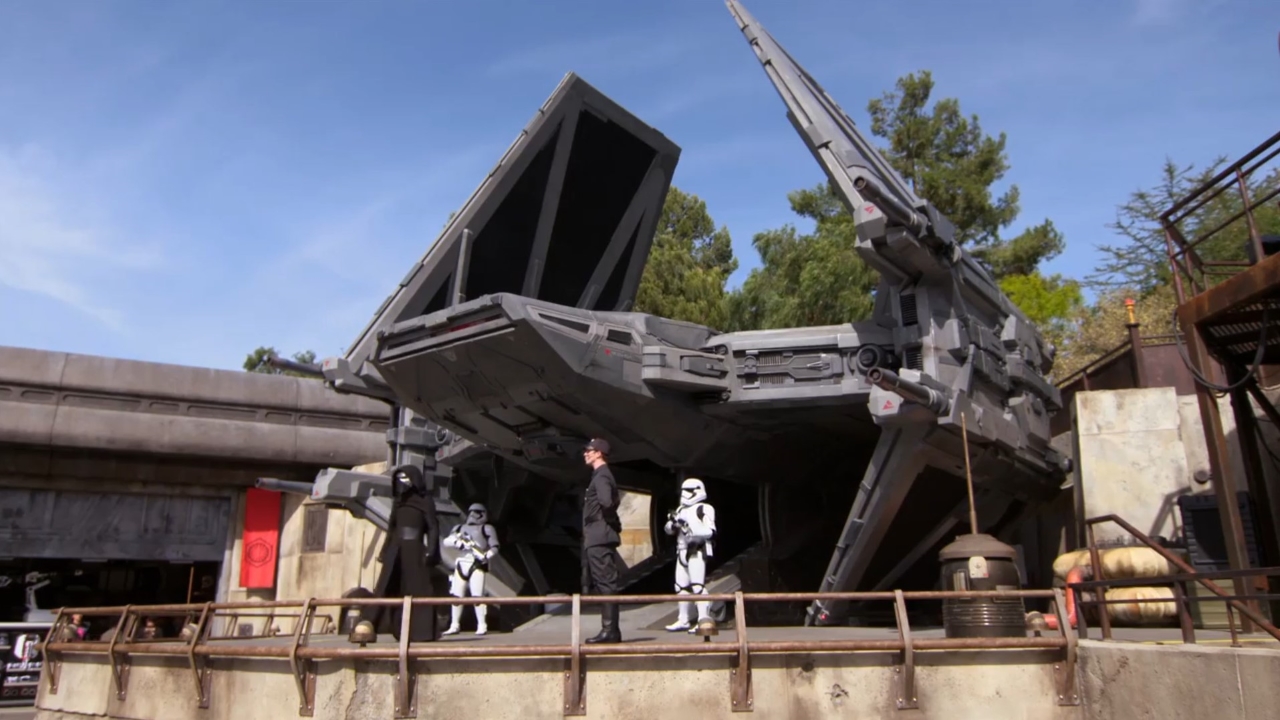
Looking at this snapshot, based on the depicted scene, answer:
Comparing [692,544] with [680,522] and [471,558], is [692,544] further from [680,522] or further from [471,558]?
[471,558]

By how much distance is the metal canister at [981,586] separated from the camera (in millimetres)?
8336

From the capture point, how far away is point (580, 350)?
12977 millimetres

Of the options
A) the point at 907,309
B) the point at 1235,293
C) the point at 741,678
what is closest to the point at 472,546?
the point at 741,678

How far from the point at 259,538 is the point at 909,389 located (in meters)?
21.8

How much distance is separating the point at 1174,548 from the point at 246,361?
2436 inches

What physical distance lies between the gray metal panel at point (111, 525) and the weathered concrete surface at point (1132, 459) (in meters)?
23.1

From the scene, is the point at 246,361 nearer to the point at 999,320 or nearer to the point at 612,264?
the point at 612,264

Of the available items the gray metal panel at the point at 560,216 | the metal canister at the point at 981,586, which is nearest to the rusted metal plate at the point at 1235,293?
the metal canister at the point at 981,586

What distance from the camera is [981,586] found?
9008mm

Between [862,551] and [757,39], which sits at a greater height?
[757,39]

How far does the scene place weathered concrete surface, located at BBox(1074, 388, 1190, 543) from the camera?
1486 cm

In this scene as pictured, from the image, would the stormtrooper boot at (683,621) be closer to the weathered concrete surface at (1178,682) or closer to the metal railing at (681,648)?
the metal railing at (681,648)

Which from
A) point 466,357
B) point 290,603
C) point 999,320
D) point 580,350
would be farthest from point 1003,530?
point 290,603

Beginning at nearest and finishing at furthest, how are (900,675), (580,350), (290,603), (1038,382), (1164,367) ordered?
A: (900,675)
(290,603)
(580,350)
(1038,382)
(1164,367)
